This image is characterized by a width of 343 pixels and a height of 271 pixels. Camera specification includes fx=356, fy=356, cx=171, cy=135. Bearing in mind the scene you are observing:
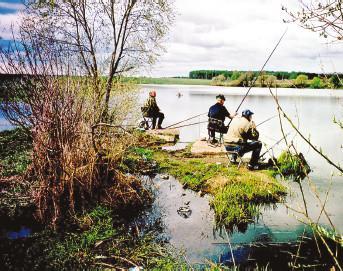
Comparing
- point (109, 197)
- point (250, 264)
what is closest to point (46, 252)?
point (109, 197)

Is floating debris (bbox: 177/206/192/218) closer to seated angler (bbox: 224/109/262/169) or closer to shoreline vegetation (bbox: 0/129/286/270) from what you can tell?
shoreline vegetation (bbox: 0/129/286/270)

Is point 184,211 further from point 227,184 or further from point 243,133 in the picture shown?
point 243,133

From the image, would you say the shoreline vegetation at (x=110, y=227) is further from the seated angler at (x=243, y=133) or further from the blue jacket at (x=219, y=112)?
the blue jacket at (x=219, y=112)

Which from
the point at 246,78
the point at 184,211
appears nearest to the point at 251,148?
the point at 184,211

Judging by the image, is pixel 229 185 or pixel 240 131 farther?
pixel 240 131

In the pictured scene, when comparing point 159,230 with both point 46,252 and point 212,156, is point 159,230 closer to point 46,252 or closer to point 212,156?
point 46,252

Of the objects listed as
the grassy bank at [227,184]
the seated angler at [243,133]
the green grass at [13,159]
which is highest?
the seated angler at [243,133]

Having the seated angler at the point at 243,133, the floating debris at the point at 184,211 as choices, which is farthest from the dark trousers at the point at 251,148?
the floating debris at the point at 184,211

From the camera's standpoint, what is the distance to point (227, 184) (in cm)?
970

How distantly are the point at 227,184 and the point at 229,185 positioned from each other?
0.47 ft

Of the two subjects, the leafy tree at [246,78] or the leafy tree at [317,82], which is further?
the leafy tree at [246,78]

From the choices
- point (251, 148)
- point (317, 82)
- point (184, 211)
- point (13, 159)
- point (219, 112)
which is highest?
point (317, 82)

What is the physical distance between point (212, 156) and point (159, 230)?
6.73 m

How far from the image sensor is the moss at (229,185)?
27.1ft
